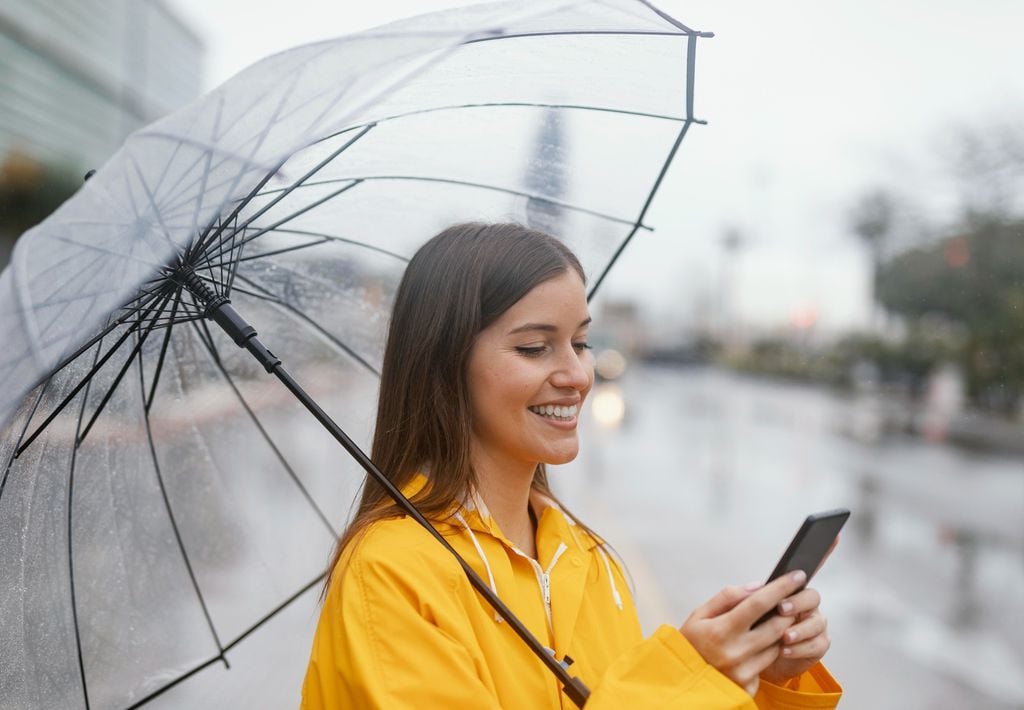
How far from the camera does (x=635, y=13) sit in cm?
167

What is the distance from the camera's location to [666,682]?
1.29m

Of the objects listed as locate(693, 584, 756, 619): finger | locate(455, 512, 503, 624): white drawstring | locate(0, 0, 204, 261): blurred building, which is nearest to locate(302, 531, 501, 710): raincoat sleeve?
locate(455, 512, 503, 624): white drawstring

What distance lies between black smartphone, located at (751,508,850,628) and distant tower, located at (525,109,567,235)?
996 mm

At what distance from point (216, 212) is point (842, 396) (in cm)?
3492

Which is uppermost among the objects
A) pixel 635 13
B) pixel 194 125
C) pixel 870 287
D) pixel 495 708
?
pixel 635 13

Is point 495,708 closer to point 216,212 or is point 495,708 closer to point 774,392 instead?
point 216,212

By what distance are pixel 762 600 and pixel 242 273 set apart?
1.40m

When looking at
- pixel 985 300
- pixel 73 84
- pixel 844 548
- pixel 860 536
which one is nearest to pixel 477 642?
pixel 844 548

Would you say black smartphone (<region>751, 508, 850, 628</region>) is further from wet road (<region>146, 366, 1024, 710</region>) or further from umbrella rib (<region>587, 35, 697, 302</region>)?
wet road (<region>146, 366, 1024, 710</region>)

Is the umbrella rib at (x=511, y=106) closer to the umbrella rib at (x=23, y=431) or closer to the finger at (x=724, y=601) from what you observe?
the umbrella rib at (x=23, y=431)

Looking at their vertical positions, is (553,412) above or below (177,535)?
above

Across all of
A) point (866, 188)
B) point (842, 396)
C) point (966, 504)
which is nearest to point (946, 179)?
point (866, 188)

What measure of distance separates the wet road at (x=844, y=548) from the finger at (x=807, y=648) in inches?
40.2

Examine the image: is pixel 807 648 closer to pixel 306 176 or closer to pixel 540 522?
pixel 540 522
